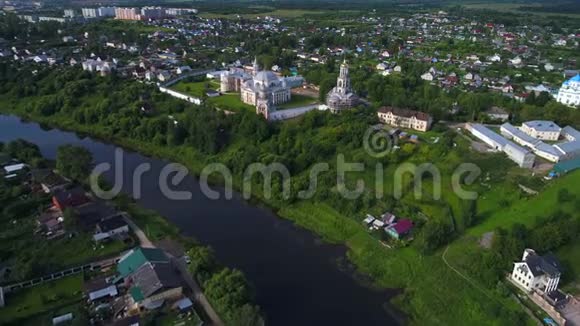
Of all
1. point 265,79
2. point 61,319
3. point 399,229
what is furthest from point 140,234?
point 265,79

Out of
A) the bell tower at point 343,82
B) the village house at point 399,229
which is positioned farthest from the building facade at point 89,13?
the village house at point 399,229

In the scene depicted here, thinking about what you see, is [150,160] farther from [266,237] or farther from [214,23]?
[214,23]

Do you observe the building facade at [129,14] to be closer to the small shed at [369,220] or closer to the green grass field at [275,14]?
the green grass field at [275,14]

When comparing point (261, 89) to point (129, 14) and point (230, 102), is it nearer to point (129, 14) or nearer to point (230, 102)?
point (230, 102)

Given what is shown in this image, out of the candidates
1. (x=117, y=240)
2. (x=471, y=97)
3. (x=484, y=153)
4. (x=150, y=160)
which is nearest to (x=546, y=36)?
(x=471, y=97)

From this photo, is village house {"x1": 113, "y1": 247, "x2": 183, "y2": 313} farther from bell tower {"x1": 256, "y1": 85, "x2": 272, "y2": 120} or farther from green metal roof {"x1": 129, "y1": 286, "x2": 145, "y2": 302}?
bell tower {"x1": 256, "y1": 85, "x2": 272, "y2": 120}
